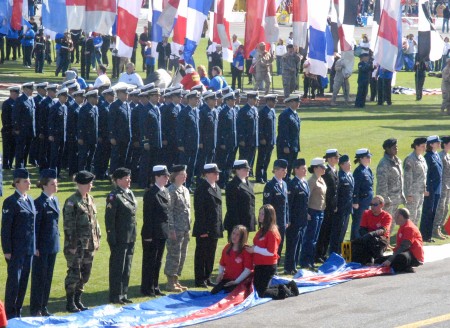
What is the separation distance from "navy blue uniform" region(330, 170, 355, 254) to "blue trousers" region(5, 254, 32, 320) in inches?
230

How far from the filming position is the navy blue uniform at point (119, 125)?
2241 cm

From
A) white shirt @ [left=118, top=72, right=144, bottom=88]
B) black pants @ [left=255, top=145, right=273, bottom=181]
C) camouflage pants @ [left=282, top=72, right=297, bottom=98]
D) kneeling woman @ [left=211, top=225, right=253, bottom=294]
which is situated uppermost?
white shirt @ [left=118, top=72, right=144, bottom=88]

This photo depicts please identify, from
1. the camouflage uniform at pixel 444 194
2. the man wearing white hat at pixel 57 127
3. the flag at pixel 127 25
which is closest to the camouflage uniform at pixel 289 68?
the flag at pixel 127 25

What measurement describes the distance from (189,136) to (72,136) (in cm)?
252

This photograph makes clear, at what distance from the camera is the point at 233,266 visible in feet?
49.2

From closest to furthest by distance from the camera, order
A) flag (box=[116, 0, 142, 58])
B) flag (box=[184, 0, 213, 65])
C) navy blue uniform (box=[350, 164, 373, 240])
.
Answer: navy blue uniform (box=[350, 164, 373, 240]) < flag (box=[116, 0, 142, 58]) < flag (box=[184, 0, 213, 65])

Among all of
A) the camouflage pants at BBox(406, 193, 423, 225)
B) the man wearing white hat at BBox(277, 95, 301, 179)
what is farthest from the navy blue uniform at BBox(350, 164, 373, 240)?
the man wearing white hat at BBox(277, 95, 301, 179)

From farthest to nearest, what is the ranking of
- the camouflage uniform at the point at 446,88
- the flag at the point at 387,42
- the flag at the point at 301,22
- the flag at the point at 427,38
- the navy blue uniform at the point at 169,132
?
the camouflage uniform at the point at 446,88 < the flag at the point at 427,38 < the flag at the point at 301,22 < the flag at the point at 387,42 < the navy blue uniform at the point at 169,132

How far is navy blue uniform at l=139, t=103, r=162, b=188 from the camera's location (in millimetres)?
22219

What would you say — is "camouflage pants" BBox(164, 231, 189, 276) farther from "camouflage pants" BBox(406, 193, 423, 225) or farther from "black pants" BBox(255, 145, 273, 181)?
"black pants" BBox(255, 145, 273, 181)

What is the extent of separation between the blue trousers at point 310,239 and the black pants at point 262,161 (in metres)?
6.19

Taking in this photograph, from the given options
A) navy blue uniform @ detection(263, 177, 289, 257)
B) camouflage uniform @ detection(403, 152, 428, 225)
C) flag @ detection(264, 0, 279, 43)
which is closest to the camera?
navy blue uniform @ detection(263, 177, 289, 257)

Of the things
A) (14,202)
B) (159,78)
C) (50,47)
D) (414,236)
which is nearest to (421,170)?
(414,236)

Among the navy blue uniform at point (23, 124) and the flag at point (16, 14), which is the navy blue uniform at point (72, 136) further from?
the flag at point (16, 14)
